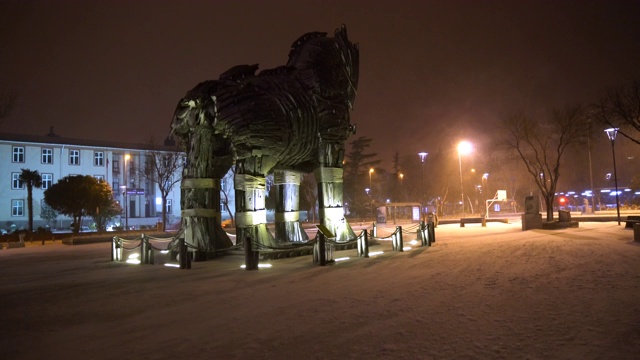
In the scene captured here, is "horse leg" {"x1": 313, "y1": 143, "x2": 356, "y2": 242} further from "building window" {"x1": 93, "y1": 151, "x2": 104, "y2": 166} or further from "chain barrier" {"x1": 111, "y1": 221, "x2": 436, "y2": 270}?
"building window" {"x1": 93, "y1": 151, "x2": 104, "y2": 166}

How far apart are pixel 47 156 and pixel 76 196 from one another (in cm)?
1503

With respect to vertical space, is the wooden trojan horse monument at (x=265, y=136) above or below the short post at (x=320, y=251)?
above

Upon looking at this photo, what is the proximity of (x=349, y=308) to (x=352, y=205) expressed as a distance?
55.8 meters

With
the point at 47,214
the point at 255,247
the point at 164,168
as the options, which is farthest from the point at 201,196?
the point at 47,214

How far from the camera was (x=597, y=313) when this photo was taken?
6.39 m

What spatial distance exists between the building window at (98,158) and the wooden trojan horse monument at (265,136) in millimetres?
41538

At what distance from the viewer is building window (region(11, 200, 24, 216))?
45.9m

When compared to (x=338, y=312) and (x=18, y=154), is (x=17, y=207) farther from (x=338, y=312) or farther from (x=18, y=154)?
(x=338, y=312)

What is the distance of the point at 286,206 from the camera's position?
17.8 metres

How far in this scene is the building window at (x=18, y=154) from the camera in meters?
46.4

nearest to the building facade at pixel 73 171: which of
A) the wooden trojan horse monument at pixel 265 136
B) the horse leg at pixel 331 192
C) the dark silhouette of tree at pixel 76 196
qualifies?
the dark silhouette of tree at pixel 76 196

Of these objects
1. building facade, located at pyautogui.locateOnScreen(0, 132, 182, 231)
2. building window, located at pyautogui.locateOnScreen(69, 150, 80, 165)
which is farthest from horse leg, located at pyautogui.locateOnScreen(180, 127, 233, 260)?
building window, located at pyautogui.locateOnScreen(69, 150, 80, 165)

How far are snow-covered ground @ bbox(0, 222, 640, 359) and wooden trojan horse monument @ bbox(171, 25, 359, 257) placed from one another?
2692mm

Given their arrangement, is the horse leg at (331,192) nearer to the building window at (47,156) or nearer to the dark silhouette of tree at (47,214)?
the dark silhouette of tree at (47,214)
